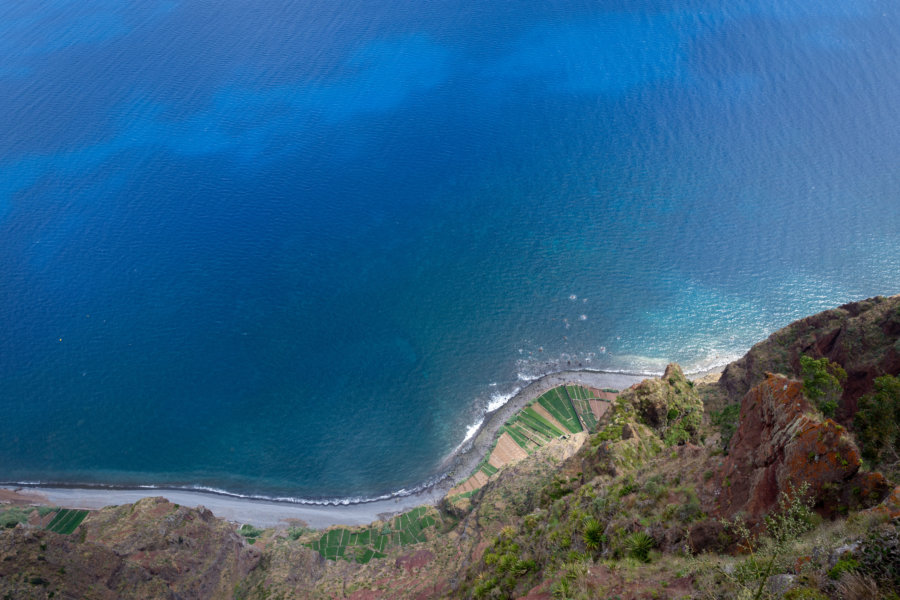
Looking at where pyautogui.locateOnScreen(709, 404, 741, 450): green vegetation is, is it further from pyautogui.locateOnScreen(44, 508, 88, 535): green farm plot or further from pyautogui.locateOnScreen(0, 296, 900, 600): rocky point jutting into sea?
pyautogui.locateOnScreen(44, 508, 88, 535): green farm plot

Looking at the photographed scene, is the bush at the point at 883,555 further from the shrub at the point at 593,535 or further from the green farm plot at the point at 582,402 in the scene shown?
the green farm plot at the point at 582,402

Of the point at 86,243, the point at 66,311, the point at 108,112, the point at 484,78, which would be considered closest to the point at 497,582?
the point at 66,311

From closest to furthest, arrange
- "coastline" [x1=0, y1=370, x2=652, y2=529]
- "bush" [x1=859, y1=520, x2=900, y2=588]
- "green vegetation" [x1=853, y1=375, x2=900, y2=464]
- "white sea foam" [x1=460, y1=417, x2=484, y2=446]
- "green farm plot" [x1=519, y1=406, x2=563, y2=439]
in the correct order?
"bush" [x1=859, y1=520, x2=900, y2=588] → "green vegetation" [x1=853, y1=375, x2=900, y2=464] → "coastline" [x1=0, y1=370, x2=652, y2=529] → "green farm plot" [x1=519, y1=406, x2=563, y2=439] → "white sea foam" [x1=460, y1=417, x2=484, y2=446]

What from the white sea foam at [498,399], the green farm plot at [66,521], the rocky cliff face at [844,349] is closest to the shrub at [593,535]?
the rocky cliff face at [844,349]

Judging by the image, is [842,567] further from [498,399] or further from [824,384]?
[498,399]

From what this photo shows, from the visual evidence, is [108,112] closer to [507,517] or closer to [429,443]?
[429,443]

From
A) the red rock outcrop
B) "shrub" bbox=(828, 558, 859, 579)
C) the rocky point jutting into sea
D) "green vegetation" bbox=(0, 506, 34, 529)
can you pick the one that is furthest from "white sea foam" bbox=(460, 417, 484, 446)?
"shrub" bbox=(828, 558, 859, 579)
